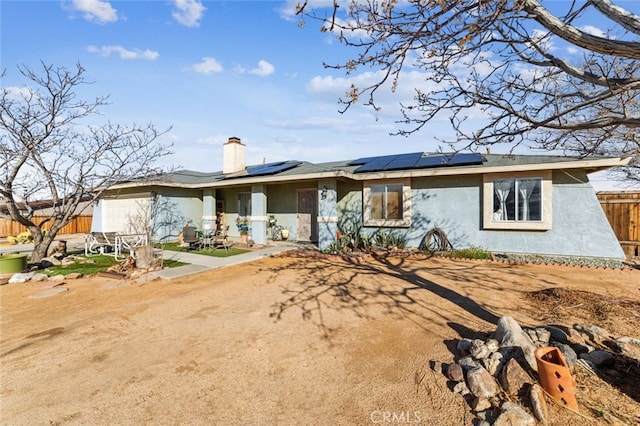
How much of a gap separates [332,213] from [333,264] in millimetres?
2695

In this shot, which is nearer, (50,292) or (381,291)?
(381,291)

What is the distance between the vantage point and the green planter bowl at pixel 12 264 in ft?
26.4

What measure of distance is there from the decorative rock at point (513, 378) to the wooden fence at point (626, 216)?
11054mm

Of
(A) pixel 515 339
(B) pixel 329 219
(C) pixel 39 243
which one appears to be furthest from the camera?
(B) pixel 329 219

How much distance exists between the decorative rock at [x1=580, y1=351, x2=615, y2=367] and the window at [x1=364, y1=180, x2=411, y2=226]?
7754 millimetres

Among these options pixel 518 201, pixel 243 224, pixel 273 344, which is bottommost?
pixel 273 344

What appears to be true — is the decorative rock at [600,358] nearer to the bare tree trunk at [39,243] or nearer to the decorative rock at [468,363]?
the decorative rock at [468,363]

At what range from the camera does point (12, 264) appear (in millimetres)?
8164

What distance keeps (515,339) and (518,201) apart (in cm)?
747

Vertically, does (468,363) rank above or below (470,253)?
below

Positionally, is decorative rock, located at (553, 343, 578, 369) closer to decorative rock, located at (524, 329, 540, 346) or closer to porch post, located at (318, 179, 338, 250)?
decorative rock, located at (524, 329, 540, 346)

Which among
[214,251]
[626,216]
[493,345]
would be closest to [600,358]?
[493,345]

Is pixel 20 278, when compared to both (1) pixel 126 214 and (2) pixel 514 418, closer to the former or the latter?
(1) pixel 126 214

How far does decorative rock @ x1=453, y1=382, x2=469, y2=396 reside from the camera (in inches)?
113
